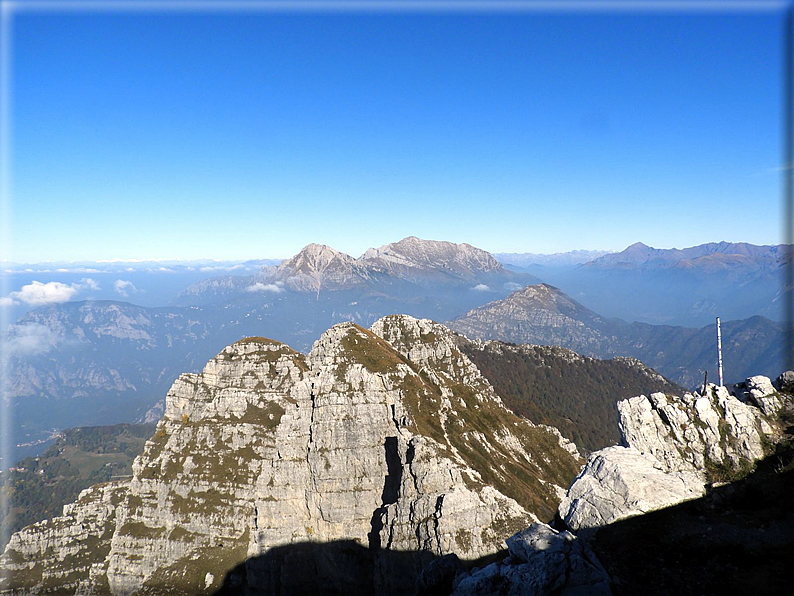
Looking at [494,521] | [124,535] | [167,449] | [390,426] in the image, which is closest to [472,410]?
[390,426]

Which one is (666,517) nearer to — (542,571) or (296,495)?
(542,571)

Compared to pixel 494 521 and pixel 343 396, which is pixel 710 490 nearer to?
pixel 494 521

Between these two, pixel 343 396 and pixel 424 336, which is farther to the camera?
pixel 424 336

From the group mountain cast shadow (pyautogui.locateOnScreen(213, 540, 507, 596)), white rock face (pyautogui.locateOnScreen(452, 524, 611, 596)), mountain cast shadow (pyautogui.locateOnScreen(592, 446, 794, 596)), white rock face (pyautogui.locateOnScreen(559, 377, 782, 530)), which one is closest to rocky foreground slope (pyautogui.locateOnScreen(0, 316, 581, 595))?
mountain cast shadow (pyautogui.locateOnScreen(213, 540, 507, 596))

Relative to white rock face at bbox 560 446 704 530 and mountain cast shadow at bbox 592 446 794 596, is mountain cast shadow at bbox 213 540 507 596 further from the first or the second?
mountain cast shadow at bbox 592 446 794 596

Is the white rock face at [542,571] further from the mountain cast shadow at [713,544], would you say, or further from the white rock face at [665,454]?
the white rock face at [665,454]

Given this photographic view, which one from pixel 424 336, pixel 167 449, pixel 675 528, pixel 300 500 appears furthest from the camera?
pixel 424 336
